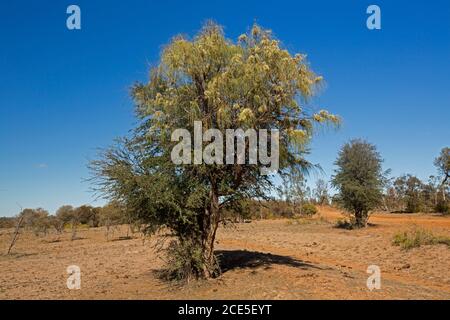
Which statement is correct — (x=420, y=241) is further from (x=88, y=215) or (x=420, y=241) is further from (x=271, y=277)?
(x=88, y=215)

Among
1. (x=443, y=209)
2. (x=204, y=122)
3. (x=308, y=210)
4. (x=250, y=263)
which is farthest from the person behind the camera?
(x=308, y=210)

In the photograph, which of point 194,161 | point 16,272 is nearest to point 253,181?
point 194,161

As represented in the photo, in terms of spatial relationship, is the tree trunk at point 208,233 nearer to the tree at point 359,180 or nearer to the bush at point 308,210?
the tree at point 359,180

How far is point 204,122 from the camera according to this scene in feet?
41.9

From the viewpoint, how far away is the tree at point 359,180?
1419 inches

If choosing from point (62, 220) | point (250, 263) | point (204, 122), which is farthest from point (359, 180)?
point (62, 220)

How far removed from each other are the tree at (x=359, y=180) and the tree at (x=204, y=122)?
79.4 ft

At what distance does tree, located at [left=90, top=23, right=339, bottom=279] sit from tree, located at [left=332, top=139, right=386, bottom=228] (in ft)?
79.4

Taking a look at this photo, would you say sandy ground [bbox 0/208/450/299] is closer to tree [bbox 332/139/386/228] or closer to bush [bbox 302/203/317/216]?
tree [bbox 332/139/386/228]

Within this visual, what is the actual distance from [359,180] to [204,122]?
91.7ft

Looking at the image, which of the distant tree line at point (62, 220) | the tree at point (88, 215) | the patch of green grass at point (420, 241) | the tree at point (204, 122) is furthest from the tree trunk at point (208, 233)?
the tree at point (88, 215)

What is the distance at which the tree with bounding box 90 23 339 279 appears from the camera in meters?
12.5

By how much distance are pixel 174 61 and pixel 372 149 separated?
2972cm

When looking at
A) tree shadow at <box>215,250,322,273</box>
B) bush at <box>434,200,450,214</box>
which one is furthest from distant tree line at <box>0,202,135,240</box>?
bush at <box>434,200,450,214</box>
